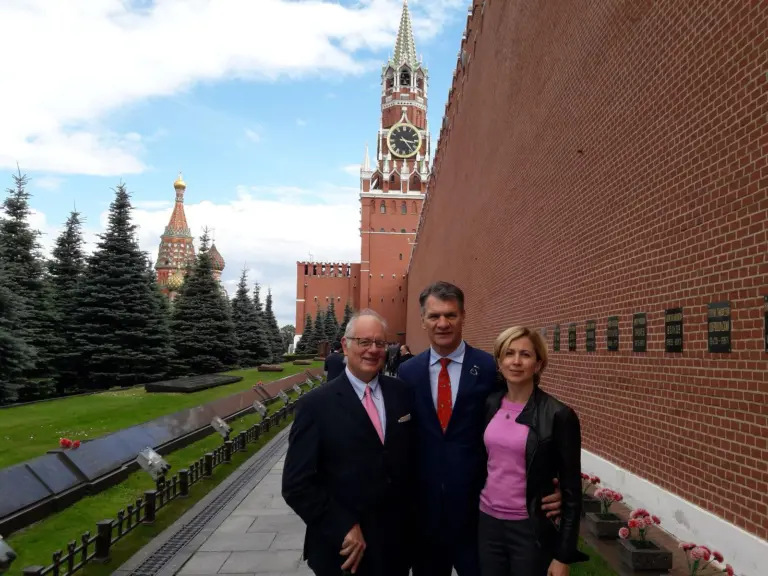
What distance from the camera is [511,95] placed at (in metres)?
12.2

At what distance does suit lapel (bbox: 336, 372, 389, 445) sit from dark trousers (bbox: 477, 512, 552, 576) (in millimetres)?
604

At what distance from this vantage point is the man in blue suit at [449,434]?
2.79 m

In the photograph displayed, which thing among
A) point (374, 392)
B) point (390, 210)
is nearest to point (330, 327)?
point (390, 210)

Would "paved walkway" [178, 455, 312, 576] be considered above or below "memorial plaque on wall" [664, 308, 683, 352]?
below

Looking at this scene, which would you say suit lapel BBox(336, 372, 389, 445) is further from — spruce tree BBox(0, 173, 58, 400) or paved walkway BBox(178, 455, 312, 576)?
spruce tree BBox(0, 173, 58, 400)

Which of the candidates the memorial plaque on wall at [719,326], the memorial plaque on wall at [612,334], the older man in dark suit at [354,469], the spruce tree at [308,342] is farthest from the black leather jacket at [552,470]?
the spruce tree at [308,342]

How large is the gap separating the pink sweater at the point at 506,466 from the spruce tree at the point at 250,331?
117 ft

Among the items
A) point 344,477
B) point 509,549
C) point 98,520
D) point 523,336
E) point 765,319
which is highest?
point 765,319

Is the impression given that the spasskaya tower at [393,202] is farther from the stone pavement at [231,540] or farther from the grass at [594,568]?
the grass at [594,568]

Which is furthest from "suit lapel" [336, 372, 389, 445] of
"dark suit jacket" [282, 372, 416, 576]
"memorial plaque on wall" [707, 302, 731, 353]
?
"memorial plaque on wall" [707, 302, 731, 353]

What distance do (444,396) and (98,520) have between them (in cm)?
415

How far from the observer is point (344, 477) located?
2.66 meters

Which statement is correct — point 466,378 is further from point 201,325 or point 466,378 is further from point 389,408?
point 201,325

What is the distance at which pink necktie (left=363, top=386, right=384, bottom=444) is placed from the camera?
2.74 meters
